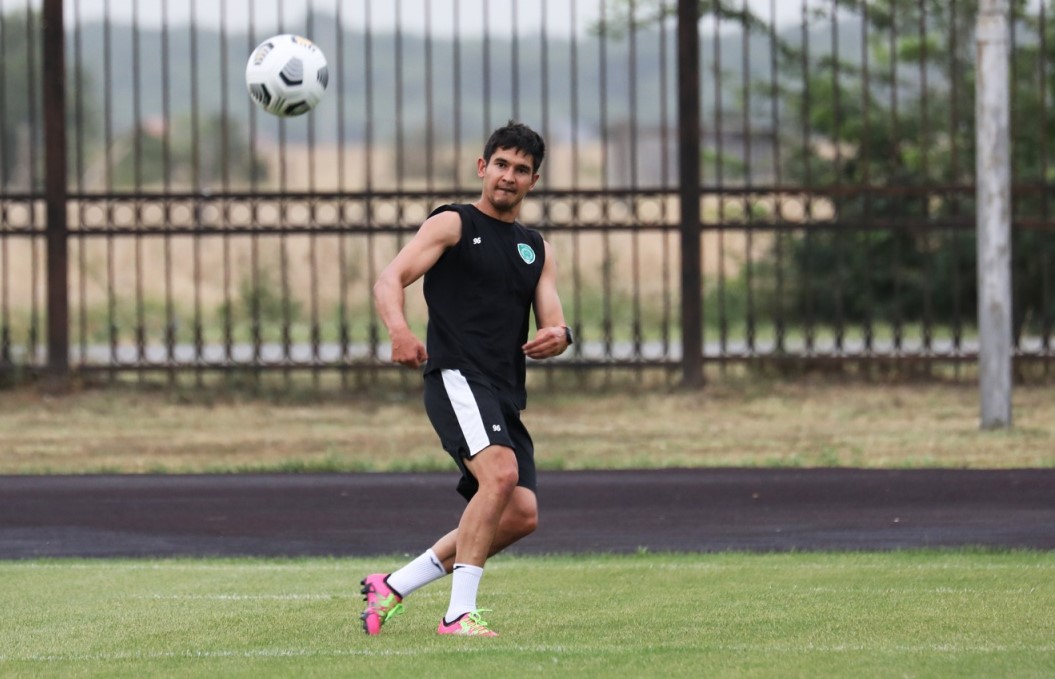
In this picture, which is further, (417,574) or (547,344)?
(417,574)

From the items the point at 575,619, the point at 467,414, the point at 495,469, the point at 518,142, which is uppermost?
the point at 518,142

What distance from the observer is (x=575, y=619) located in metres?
6.71

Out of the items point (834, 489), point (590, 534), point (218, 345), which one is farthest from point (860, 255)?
point (590, 534)

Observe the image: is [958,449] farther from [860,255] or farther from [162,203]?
[860,255]

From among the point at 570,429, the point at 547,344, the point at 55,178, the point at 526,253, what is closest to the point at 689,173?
the point at 570,429

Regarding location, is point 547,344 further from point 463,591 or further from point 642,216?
point 642,216

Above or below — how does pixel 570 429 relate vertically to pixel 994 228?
below

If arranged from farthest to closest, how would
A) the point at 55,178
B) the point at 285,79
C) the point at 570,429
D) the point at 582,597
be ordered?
the point at 55,178
the point at 570,429
the point at 285,79
the point at 582,597

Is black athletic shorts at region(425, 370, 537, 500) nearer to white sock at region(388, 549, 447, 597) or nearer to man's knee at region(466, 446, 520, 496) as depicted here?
man's knee at region(466, 446, 520, 496)

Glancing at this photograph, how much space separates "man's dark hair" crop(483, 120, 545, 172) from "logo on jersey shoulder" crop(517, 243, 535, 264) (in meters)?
0.27

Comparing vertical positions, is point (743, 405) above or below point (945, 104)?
below

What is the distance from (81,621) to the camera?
6.86m

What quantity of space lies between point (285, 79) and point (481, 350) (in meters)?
4.16

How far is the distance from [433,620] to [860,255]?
632 inches
